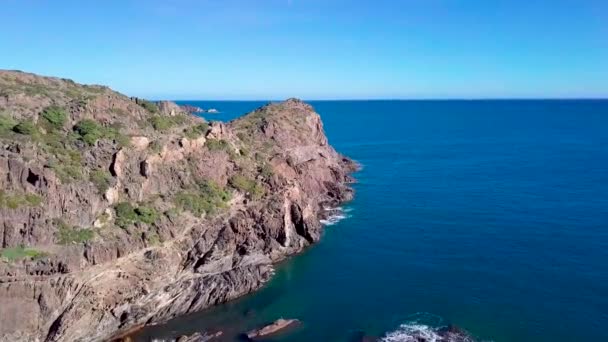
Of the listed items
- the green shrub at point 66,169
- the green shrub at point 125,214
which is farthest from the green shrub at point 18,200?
the green shrub at point 125,214

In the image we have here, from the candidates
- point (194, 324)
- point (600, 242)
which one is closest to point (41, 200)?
point (194, 324)

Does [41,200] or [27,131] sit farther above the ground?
[27,131]

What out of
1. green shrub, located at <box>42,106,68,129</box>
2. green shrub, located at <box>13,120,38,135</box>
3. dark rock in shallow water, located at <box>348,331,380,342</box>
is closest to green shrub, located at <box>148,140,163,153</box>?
green shrub, located at <box>42,106,68,129</box>

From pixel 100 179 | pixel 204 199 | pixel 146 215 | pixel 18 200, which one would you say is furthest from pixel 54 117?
pixel 204 199

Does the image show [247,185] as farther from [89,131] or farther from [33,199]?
[33,199]

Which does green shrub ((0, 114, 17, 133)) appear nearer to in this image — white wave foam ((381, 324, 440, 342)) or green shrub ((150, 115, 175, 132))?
green shrub ((150, 115, 175, 132))

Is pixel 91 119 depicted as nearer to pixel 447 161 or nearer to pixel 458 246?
pixel 458 246

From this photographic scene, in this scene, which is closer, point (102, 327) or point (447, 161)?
point (102, 327)
